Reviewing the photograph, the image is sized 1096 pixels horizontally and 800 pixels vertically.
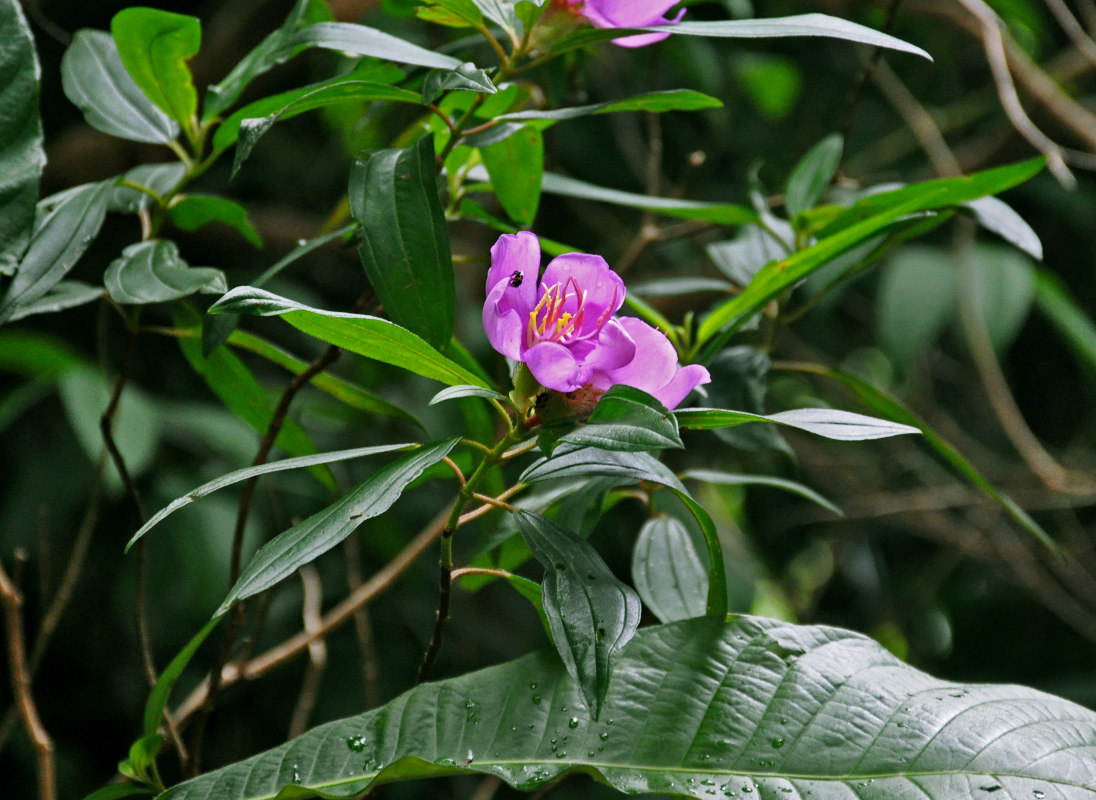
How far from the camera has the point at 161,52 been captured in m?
0.57

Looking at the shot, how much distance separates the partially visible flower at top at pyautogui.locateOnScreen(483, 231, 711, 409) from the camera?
399 mm

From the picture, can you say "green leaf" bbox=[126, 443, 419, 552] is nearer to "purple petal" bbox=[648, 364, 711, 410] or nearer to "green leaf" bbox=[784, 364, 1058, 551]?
"purple petal" bbox=[648, 364, 711, 410]

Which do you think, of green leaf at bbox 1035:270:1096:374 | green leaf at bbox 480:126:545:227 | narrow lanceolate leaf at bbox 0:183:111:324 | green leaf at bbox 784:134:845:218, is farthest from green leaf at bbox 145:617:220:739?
green leaf at bbox 1035:270:1096:374

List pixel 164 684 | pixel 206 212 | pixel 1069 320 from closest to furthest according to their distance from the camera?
pixel 164 684 < pixel 206 212 < pixel 1069 320

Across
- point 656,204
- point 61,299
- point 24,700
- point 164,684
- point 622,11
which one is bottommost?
point 24,700

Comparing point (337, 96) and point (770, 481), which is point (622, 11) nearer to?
point (337, 96)

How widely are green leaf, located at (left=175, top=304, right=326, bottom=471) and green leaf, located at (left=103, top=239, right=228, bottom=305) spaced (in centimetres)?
4

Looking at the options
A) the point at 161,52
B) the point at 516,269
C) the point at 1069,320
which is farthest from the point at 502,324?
the point at 1069,320

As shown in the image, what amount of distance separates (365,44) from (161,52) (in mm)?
163

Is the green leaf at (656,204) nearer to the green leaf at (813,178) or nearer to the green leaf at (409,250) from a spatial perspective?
the green leaf at (813,178)

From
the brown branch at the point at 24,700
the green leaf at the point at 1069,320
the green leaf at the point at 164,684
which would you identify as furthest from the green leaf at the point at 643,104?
the green leaf at the point at 1069,320

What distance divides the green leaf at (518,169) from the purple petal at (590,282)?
6.3 inches

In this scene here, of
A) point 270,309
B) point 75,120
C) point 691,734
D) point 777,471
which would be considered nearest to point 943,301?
point 777,471

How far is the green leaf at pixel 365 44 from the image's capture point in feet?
1.63
